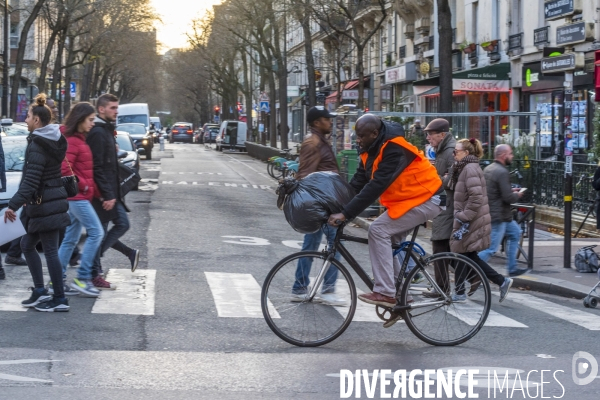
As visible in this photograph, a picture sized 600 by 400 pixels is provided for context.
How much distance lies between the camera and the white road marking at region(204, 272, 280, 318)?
8.88 m

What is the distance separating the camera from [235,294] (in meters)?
9.96

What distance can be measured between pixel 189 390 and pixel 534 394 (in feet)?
6.64

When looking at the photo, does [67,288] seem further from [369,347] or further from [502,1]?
[502,1]

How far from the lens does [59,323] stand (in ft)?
26.7


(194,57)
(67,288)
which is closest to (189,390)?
(67,288)

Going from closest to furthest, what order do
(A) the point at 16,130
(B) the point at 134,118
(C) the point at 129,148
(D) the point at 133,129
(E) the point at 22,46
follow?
(A) the point at 16,130
(C) the point at 129,148
(E) the point at 22,46
(D) the point at 133,129
(B) the point at 134,118

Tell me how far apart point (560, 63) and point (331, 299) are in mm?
6903

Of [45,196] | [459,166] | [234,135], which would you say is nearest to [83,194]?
[45,196]

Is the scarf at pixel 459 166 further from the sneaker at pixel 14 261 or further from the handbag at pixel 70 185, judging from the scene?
the sneaker at pixel 14 261

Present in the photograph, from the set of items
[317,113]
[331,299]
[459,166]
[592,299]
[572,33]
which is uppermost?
[572,33]

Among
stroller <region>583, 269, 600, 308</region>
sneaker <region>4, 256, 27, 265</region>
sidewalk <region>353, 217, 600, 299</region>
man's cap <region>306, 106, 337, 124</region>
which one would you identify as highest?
man's cap <region>306, 106, 337, 124</region>

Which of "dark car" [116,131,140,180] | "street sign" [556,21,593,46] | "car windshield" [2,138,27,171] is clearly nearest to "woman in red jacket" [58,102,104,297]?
"car windshield" [2,138,27,171]

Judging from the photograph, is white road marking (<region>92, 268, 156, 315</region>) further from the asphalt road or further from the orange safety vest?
the orange safety vest

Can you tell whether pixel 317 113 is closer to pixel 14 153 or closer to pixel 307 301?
pixel 307 301
